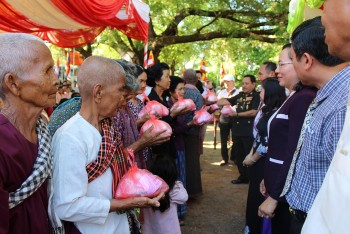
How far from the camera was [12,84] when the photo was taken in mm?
1304

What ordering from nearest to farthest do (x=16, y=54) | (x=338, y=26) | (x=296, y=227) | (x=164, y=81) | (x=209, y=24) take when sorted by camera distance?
(x=338, y=26) < (x=16, y=54) < (x=296, y=227) < (x=164, y=81) < (x=209, y=24)

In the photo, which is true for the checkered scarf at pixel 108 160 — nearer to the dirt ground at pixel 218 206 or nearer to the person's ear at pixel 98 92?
the person's ear at pixel 98 92

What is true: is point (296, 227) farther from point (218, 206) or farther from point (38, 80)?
point (218, 206)

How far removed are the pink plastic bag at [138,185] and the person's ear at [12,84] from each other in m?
0.70

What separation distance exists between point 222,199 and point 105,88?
396cm

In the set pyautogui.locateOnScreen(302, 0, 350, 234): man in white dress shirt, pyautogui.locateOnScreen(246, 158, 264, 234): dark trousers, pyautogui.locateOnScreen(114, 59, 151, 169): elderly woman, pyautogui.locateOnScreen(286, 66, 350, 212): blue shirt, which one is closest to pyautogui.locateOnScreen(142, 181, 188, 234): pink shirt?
pyautogui.locateOnScreen(114, 59, 151, 169): elderly woman

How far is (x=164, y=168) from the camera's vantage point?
9.20ft

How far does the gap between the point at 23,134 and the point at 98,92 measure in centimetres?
46

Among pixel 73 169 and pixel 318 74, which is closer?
pixel 73 169

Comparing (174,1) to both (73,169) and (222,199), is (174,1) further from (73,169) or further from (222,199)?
(73,169)

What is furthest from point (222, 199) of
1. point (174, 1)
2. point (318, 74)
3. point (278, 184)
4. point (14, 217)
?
point (174, 1)

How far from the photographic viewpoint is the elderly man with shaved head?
149cm

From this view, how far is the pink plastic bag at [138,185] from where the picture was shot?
1.66 meters

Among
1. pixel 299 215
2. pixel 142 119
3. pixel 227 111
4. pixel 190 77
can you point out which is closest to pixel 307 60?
pixel 299 215
